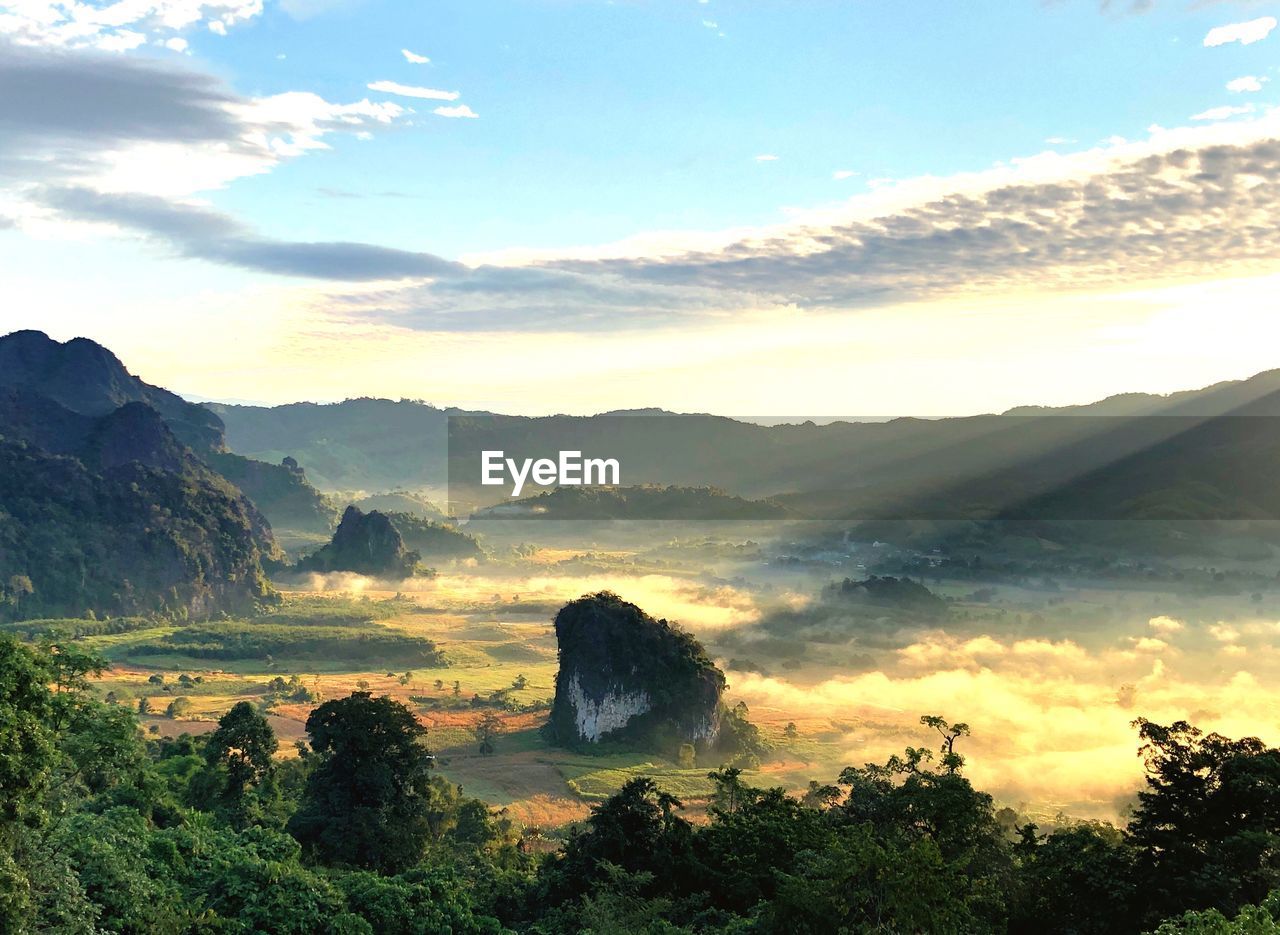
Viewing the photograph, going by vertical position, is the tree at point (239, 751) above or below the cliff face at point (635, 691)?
above

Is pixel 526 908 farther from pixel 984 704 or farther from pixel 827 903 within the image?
pixel 984 704

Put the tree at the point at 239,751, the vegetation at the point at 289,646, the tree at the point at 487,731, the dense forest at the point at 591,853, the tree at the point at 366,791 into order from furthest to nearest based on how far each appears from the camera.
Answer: the vegetation at the point at 289,646 < the tree at the point at 487,731 < the tree at the point at 239,751 < the tree at the point at 366,791 < the dense forest at the point at 591,853

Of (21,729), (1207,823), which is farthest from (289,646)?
(1207,823)

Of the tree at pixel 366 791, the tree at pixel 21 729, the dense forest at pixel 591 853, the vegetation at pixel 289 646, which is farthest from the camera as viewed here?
the vegetation at pixel 289 646

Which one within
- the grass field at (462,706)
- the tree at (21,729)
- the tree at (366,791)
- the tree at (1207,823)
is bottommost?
the grass field at (462,706)

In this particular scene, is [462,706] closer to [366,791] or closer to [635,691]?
[635,691]

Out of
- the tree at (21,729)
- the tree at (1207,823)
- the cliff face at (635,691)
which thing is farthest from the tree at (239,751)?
the cliff face at (635,691)

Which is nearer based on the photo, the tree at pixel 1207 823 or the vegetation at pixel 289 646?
the tree at pixel 1207 823

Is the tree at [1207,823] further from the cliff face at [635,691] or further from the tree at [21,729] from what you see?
the cliff face at [635,691]

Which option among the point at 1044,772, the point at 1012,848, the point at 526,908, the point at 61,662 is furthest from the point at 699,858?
the point at 1044,772
